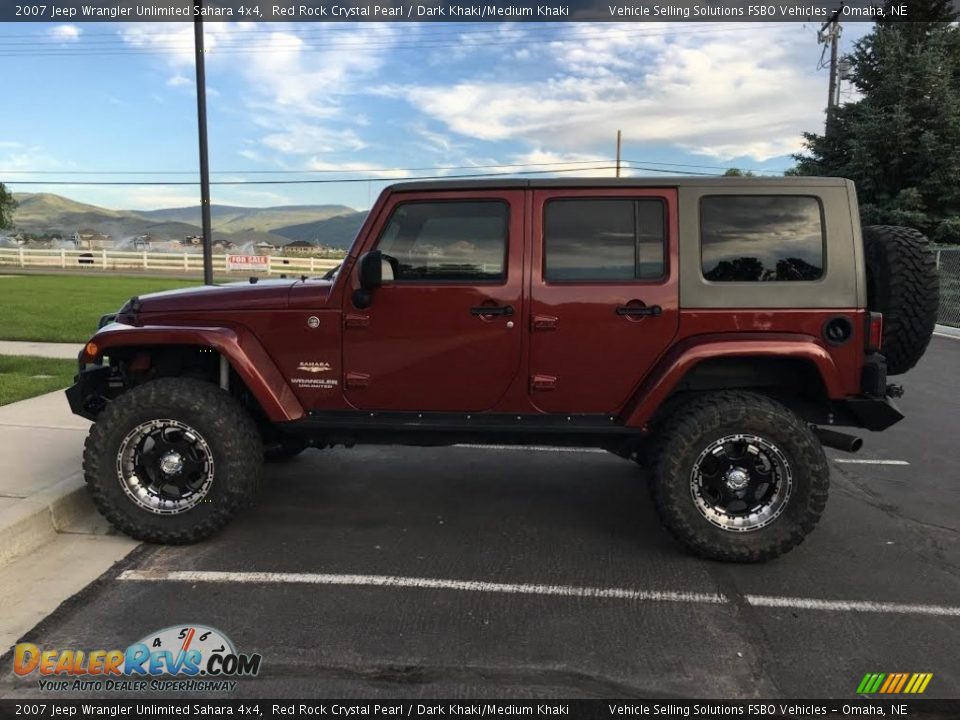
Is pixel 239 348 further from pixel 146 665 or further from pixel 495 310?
pixel 146 665

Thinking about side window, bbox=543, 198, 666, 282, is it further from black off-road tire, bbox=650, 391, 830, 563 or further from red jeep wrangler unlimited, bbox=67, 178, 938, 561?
black off-road tire, bbox=650, 391, 830, 563

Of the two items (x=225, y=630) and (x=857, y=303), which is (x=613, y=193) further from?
(x=225, y=630)

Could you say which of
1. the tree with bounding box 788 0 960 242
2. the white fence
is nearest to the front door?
the tree with bounding box 788 0 960 242

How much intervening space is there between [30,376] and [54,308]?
8.38 m

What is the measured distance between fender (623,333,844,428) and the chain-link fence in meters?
14.0

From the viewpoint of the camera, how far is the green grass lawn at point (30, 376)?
22.5ft

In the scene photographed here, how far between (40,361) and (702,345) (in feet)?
27.4

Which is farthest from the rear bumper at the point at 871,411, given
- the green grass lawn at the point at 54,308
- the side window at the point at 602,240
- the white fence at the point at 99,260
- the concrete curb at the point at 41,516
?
the white fence at the point at 99,260

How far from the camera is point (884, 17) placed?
62.5ft

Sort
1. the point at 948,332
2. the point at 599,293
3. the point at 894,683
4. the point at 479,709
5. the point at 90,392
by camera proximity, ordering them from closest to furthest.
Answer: the point at 479,709 < the point at 894,683 < the point at 599,293 < the point at 90,392 < the point at 948,332

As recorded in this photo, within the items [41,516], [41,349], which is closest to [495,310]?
[41,516]

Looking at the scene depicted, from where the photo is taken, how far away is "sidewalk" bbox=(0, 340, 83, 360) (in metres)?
9.09

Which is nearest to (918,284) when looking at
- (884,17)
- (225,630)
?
(225,630)

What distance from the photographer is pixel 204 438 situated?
3.76 meters
